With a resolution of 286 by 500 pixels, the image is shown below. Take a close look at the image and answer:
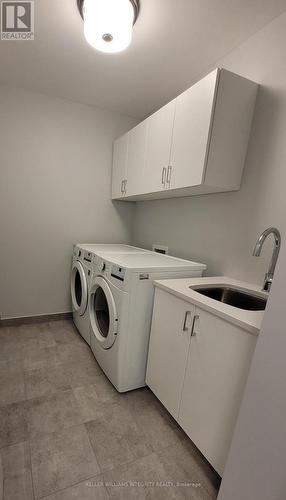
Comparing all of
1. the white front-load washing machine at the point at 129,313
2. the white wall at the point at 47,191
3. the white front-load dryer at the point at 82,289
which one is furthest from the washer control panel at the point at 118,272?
the white wall at the point at 47,191

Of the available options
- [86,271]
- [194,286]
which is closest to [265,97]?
[194,286]

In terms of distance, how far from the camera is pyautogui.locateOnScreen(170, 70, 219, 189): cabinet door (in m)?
1.31

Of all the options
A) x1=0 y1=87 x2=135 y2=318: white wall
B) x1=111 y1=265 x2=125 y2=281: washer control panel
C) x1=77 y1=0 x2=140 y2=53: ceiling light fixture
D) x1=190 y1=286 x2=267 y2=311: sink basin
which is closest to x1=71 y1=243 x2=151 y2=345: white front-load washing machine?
x1=0 y1=87 x2=135 y2=318: white wall

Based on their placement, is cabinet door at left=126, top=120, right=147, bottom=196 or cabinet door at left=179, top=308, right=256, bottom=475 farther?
cabinet door at left=126, top=120, right=147, bottom=196

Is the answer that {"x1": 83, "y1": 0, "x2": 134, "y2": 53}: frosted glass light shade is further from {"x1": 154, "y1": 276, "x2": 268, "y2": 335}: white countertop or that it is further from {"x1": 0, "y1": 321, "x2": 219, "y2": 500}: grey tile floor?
{"x1": 0, "y1": 321, "x2": 219, "y2": 500}: grey tile floor

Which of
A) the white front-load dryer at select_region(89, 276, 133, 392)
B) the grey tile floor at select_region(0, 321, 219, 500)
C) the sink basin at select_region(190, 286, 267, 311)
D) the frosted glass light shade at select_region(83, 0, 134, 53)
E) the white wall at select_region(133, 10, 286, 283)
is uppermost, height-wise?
the frosted glass light shade at select_region(83, 0, 134, 53)

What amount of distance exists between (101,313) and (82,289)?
298 mm

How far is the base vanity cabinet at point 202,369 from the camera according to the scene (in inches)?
35.9

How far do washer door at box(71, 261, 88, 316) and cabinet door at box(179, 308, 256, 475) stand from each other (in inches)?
46.4

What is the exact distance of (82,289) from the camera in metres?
2.03

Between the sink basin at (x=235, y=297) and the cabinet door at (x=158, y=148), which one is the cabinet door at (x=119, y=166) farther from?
the sink basin at (x=235, y=297)

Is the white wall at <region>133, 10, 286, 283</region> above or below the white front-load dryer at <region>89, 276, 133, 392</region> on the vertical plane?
above

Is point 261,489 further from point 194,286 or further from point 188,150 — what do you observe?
point 188,150

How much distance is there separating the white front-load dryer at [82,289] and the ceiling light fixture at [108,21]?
4.91ft
